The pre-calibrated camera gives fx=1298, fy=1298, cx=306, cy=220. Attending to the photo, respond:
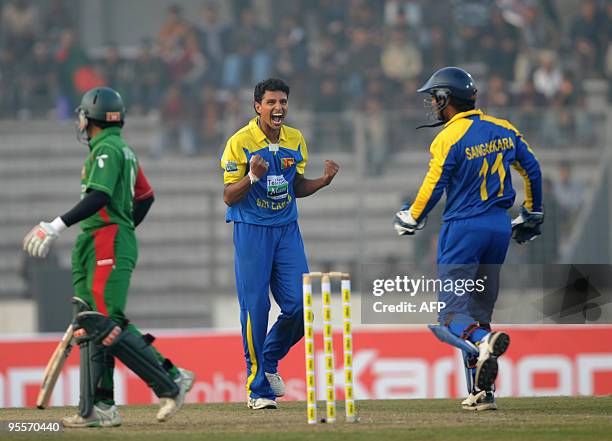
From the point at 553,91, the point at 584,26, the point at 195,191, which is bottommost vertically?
the point at 195,191

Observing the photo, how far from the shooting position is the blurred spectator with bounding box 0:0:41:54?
19516 millimetres

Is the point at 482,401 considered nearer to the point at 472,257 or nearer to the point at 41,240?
the point at 472,257

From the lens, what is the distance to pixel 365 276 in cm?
1453

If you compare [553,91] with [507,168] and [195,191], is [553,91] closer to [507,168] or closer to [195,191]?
[195,191]

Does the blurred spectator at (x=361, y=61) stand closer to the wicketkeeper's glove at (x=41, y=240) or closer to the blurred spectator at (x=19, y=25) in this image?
the blurred spectator at (x=19, y=25)

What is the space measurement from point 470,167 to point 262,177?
4.62 ft

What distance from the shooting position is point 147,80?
1875 cm

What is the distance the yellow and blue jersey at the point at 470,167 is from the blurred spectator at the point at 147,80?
10786 mm

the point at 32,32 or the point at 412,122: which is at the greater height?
the point at 32,32

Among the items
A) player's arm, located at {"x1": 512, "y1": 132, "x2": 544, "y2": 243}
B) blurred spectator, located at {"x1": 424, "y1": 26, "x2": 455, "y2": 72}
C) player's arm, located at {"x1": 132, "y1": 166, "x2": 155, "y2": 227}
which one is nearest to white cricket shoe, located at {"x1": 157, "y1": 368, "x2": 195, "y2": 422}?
player's arm, located at {"x1": 132, "y1": 166, "x2": 155, "y2": 227}

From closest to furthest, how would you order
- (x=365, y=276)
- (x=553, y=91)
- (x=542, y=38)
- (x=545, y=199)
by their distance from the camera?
(x=365, y=276)
(x=545, y=199)
(x=553, y=91)
(x=542, y=38)

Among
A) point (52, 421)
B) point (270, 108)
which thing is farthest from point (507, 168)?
point (52, 421)

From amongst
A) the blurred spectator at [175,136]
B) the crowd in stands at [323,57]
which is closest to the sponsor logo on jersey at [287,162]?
the blurred spectator at [175,136]

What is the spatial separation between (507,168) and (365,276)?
635 cm
